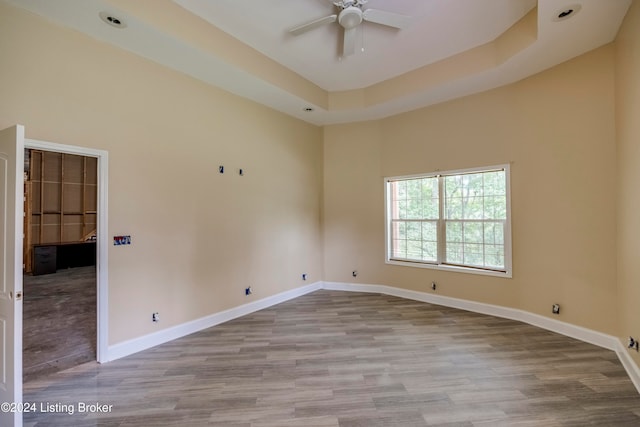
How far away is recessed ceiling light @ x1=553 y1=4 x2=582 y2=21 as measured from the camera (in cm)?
247

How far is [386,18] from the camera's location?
280 cm

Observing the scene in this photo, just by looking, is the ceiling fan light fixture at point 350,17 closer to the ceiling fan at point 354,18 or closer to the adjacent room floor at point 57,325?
the ceiling fan at point 354,18

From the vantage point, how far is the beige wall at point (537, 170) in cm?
314

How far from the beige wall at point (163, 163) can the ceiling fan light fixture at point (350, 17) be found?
6.42 feet

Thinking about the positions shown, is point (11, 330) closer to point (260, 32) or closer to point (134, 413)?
point (134, 413)

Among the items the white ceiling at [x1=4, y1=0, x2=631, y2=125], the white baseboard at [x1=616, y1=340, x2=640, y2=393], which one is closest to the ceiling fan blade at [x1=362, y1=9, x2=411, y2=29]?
the white ceiling at [x1=4, y1=0, x2=631, y2=125]

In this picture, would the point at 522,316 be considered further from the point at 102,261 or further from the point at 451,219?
the point at 102,261

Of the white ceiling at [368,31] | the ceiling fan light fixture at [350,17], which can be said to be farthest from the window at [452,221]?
the ceiling fan light fixture at [350,17]

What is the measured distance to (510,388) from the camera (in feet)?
7.77

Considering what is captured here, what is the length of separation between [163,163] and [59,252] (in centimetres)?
702

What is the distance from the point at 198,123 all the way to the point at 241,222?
147cm

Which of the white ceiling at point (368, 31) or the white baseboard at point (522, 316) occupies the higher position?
the white ceiling at point (368, 31)

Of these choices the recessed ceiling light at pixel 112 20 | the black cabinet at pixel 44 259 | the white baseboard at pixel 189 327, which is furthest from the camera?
the black cabinet at pixel 44 259

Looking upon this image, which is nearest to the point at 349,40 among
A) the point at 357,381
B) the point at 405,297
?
the point at 357,381
